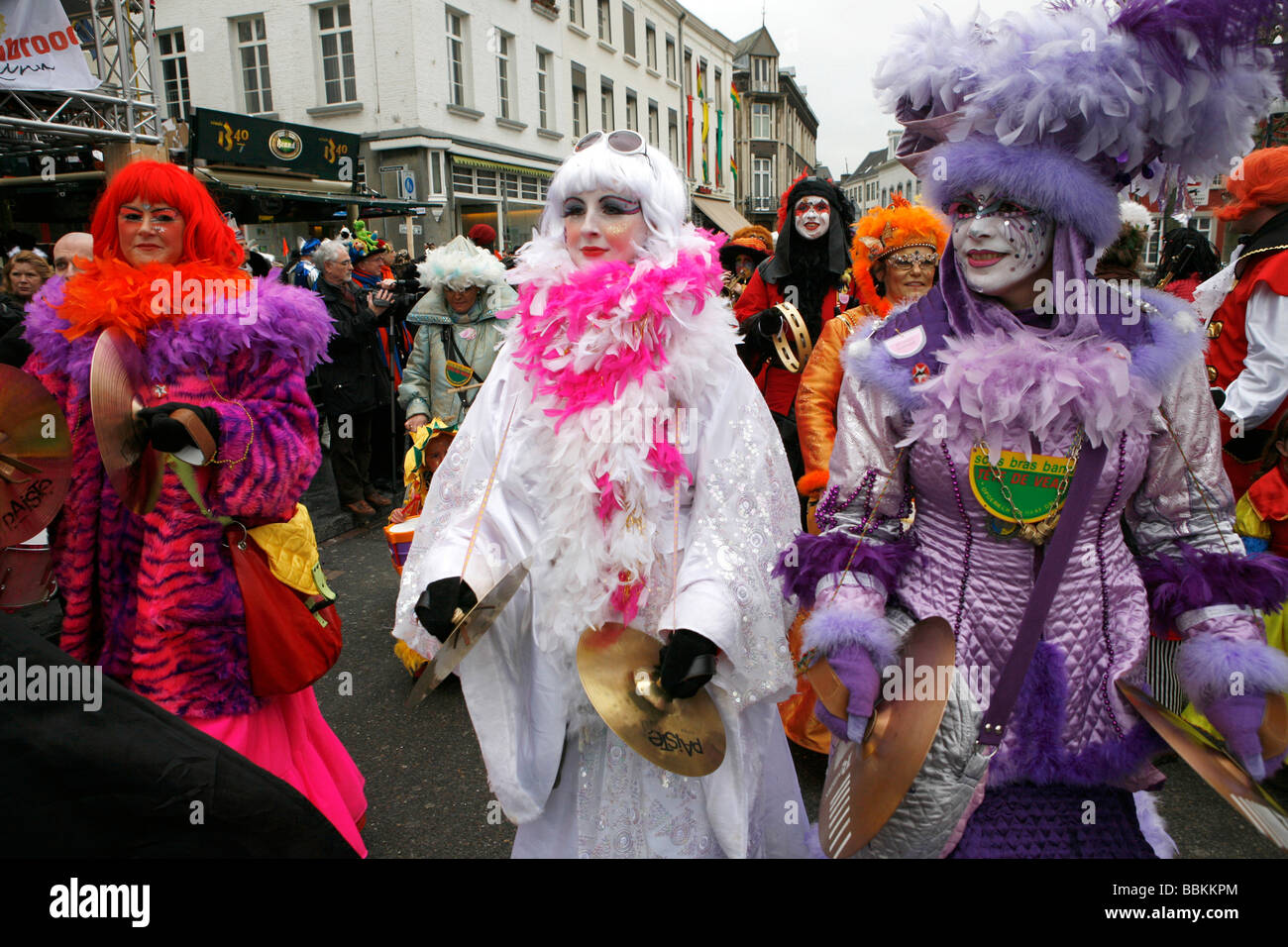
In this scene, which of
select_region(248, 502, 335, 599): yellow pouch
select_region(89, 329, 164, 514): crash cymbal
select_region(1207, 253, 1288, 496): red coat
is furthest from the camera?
select_region(1207, 253, 1288, 496): red coat

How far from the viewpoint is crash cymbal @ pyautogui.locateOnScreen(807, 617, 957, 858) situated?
4.58 feet

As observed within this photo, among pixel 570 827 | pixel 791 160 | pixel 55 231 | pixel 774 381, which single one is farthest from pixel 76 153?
pixel 791 160

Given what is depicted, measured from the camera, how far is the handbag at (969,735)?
1.55 metres

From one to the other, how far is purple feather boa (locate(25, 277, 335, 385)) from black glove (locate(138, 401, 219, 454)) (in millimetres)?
197

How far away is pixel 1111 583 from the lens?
5.32ft

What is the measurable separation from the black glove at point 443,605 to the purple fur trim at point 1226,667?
141cm

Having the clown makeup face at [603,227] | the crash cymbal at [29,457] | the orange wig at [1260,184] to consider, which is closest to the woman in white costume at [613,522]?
the clown makeup face at [603,227]

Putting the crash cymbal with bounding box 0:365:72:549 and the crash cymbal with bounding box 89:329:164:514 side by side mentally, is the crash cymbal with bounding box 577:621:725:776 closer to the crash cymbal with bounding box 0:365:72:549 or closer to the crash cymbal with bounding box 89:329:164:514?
the crash cymbal with bounding box 89:329:164:514

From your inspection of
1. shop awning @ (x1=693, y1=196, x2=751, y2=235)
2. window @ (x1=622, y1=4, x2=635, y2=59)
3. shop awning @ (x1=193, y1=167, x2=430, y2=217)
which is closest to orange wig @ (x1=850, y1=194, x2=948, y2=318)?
shop awning @ (x1=193, y1=167, x2=430, y2=217)

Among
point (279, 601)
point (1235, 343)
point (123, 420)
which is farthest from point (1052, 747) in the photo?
point (1235, 343)

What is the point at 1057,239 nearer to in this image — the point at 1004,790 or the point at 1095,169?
the point at 1095,169

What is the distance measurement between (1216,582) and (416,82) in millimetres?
18696

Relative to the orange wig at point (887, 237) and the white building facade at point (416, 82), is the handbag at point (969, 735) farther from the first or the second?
the white building facade at point (416, 82)
